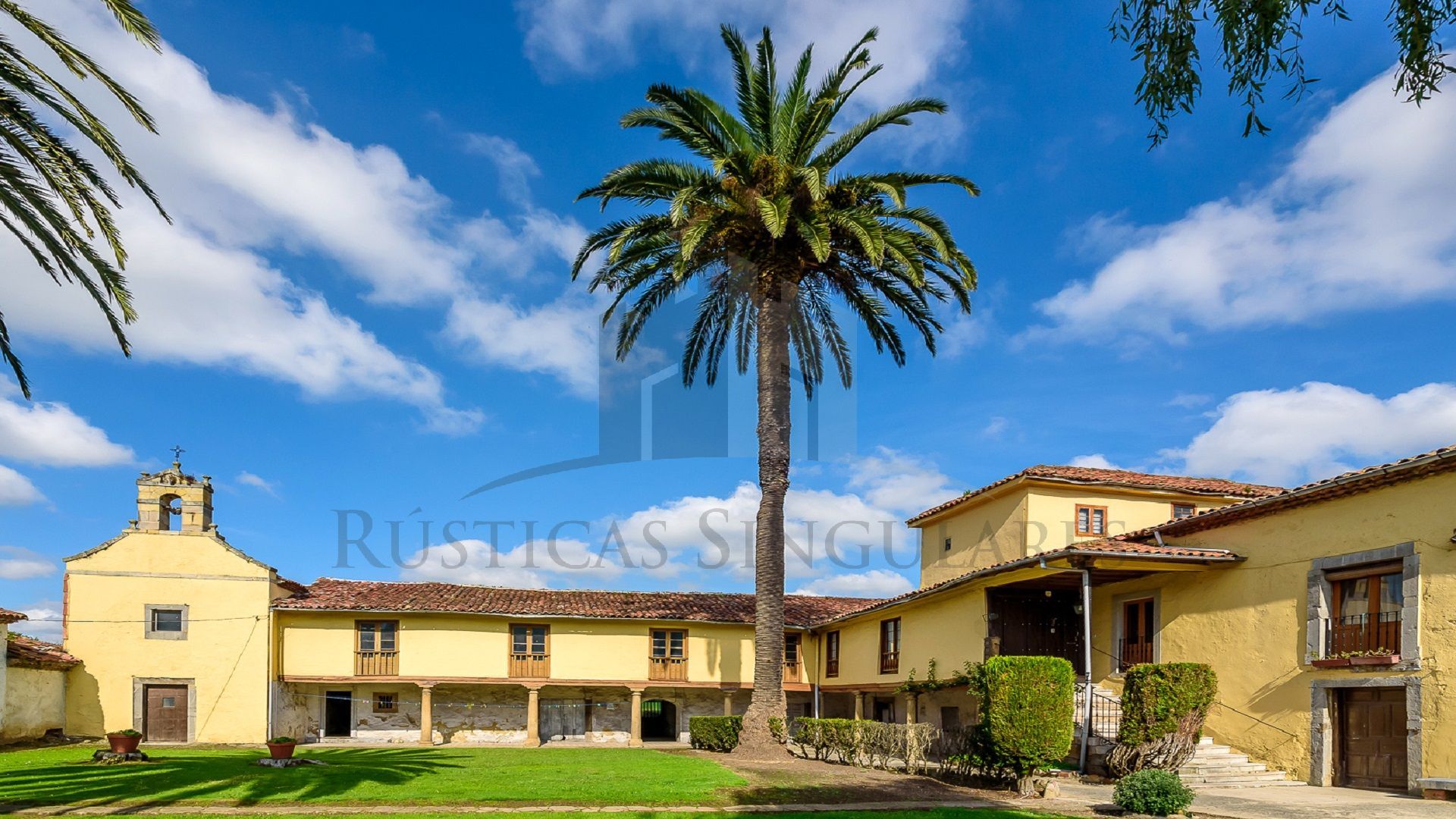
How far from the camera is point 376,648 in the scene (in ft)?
105

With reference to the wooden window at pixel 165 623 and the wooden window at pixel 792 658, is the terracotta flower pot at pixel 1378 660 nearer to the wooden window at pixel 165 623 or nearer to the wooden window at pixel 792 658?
the wooden window at pixel 792 658

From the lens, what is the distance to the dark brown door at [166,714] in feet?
99.3

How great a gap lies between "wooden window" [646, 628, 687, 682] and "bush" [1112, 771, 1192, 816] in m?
21.9

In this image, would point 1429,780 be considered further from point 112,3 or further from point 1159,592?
point 112,3

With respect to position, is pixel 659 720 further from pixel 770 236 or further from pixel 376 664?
pixel 770 236

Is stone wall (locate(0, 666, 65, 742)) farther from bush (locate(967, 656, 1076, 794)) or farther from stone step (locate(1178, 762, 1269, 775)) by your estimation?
stone step (locate(1178, 762, 1269, 775))

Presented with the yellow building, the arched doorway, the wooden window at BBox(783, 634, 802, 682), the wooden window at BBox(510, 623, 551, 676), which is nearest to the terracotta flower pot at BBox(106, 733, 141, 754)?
the yellow building

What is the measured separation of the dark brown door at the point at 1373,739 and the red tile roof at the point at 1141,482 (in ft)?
33.8

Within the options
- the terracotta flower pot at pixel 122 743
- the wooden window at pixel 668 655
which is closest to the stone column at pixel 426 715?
the wooden window at pixel 668 655

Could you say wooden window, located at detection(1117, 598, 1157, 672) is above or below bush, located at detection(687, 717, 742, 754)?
above

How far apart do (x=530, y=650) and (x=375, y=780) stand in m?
15.0

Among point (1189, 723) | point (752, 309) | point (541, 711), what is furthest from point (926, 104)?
point (541, 711)

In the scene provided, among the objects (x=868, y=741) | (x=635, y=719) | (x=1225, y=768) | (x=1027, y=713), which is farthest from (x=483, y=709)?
(x=1225, y=768)

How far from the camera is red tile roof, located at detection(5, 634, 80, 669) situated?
27.1 m
